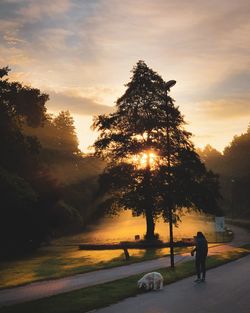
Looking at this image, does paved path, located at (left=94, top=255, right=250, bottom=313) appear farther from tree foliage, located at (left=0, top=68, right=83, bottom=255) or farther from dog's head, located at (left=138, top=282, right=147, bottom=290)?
tree foliage, located at (left=0, top=68, right=83, bottom=255)

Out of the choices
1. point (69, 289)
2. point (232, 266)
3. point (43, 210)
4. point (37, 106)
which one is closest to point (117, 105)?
point (37, 106)

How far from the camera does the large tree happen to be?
47.8 metres

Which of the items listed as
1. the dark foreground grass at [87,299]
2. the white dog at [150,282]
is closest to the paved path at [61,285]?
the dark foreground grass at [87,299]

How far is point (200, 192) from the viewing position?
4828 centimetres

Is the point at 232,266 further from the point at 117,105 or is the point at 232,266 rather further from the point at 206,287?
the point at 117,105

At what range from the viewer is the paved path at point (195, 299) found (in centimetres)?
1316

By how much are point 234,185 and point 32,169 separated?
2795 inches

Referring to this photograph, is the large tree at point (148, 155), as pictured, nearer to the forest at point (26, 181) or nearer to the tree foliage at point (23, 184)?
the forest at point (26, 181)

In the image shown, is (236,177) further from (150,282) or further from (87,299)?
(87,299)

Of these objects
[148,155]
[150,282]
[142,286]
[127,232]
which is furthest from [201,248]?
[127,232]

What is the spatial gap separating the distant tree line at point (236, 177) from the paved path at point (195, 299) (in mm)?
80924

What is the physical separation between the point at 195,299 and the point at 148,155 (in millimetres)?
35156

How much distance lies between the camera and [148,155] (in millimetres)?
49625

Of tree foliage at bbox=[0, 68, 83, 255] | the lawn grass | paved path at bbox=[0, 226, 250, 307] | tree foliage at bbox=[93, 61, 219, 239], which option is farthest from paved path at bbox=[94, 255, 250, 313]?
tree foliage at bbox=[93, 61, 219, 239]
